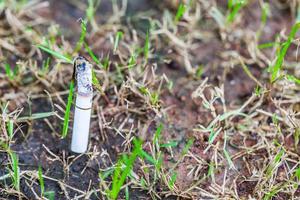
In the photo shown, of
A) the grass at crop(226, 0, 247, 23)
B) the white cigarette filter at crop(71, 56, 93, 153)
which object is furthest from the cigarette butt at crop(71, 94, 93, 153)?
the grass at crop(226, 0, 247, 23)

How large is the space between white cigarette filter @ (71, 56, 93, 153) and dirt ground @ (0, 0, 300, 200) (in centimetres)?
7

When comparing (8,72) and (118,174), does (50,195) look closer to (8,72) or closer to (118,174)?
(118,174)

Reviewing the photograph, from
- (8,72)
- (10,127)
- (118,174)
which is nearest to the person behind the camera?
(118,174)

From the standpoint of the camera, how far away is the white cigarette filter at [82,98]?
145 cm

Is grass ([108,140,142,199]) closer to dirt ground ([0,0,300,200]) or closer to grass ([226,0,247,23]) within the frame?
dirt ground ([0,0,300,200])

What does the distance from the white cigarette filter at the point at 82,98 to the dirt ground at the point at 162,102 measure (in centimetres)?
7

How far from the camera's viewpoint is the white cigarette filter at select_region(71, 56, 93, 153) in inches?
57.1

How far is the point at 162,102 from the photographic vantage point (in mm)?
1739

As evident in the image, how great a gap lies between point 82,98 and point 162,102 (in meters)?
0.37

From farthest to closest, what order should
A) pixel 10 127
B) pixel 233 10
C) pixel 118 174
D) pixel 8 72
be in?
pixel 233 10, pixel 8 72, pixel 10 127, pixel 118 174

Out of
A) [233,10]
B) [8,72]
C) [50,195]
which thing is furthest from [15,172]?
[233,10]

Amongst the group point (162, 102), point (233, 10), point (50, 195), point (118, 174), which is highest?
point (233, 10)

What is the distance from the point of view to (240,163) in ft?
5.43

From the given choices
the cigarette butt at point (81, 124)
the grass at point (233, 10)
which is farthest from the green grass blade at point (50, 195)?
the grass at point (233, 10)
